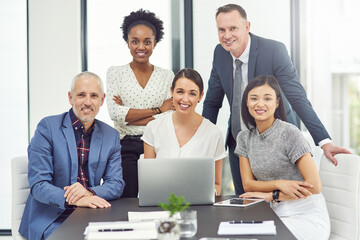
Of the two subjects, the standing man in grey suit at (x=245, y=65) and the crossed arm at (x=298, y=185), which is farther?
the standing man in grey suit at (x=245, y=65)

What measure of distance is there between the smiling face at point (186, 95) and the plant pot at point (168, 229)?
1.42 metres

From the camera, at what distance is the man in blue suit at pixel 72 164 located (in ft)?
8.07

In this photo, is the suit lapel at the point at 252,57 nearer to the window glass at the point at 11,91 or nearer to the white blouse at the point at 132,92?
the white blouse at the point at 132,92

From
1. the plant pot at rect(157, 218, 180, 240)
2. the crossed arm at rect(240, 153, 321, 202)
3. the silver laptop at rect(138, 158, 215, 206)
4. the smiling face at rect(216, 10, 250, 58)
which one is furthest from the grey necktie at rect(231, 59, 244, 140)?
the plant pot at rect(157, 218, 180, 240)

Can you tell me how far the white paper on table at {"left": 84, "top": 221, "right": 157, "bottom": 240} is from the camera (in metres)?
1.67

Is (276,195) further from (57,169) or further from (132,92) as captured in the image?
(132,92)

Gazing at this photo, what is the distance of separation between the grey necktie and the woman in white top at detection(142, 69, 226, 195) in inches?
23.6

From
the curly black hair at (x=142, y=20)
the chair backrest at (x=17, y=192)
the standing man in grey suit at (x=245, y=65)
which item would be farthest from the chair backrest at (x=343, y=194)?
the chair backrest at (x=17, y=192)

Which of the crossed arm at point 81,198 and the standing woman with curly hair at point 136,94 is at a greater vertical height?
the standing woman with curly hair at point 136,94

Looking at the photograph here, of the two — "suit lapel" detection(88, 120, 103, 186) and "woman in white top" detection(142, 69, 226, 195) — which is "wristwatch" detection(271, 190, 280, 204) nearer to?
"woman in white top" detection(142, 69, 226, 195)

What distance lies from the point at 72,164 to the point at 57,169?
91mm

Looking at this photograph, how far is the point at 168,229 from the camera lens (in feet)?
5.22

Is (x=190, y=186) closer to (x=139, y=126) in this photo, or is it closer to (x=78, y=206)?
(x=78, y=206)

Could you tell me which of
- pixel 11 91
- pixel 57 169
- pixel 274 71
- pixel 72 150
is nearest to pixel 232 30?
pixel 274 71
